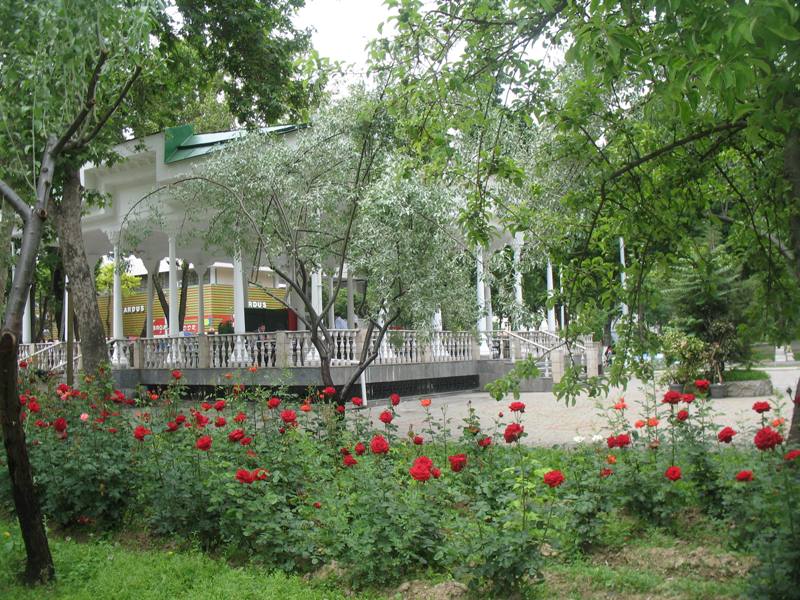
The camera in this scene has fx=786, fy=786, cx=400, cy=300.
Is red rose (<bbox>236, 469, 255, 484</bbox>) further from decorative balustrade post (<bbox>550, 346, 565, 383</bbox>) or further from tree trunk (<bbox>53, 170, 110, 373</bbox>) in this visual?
decorative balustrade post (<bbox>550, 346, 565, 383</bbox>)

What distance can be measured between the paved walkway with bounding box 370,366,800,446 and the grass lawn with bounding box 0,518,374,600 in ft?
12.9

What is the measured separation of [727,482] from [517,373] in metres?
1.36

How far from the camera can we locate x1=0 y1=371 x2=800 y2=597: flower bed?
163 inches

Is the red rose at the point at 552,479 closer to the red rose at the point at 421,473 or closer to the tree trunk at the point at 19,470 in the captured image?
the red rose at the point at 421,473

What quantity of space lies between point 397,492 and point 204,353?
1528cm

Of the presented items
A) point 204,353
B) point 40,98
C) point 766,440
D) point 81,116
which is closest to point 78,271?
point 204,353

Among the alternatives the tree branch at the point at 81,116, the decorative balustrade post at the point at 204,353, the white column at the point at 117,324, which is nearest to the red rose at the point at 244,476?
the tree branch at the point at 81,116

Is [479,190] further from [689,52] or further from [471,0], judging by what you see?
[689,52]

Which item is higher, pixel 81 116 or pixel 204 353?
pixel 81 116

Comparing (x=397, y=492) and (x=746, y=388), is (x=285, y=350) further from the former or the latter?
(x=397, y=492)

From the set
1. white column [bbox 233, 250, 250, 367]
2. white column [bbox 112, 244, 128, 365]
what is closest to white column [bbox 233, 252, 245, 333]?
white column [bbox 233, 250, 250, 367]

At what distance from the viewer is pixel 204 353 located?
19.5 m

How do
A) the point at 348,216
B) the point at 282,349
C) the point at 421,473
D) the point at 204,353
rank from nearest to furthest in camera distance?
1. the point at 421,473
2. the point at 348,216
3. the point at 282,349
4. the point at 204,353

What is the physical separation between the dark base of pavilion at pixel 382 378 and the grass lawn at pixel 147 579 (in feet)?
34.9
